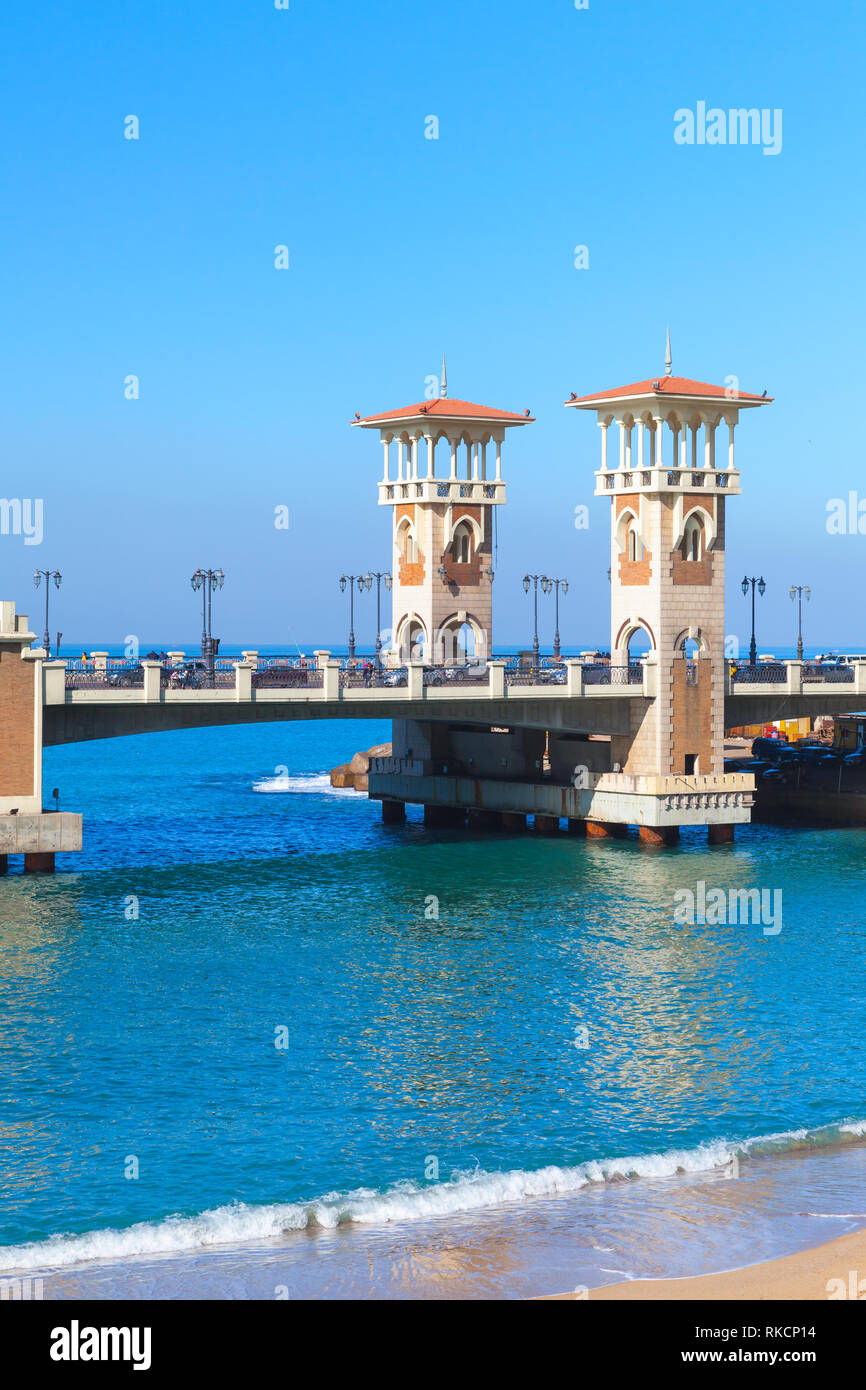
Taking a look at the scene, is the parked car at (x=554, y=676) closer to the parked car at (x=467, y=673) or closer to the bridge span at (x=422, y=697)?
the bridge span at (x=422, y=697)

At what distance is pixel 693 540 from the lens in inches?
2714

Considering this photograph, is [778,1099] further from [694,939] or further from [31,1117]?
[694,939]

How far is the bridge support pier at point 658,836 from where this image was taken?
66000 millimetres

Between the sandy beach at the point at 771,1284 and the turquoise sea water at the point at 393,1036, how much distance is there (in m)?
2.81

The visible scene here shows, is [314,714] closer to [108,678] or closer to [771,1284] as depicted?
[108,678]

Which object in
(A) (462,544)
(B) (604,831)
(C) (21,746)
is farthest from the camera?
(A) (462,544)

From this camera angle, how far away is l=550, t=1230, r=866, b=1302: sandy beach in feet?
66.9

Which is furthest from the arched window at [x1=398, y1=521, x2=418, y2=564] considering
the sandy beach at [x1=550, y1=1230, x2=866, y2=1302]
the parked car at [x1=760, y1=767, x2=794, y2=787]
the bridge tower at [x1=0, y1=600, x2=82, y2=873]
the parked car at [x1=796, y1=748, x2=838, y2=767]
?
the sandy beach at [x1=550, y1=1230, x2=866, y2=1302]

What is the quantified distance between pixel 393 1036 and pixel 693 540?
1502 inches

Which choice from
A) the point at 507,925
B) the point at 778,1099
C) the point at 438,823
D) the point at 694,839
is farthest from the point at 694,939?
the point at 438,823

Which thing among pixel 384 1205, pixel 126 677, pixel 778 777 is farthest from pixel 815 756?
pixel 384 1205

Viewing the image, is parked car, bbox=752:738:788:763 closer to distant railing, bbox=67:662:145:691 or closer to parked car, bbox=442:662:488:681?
parked car, bbox=442:662:488:681

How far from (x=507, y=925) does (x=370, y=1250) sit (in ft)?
87.8
